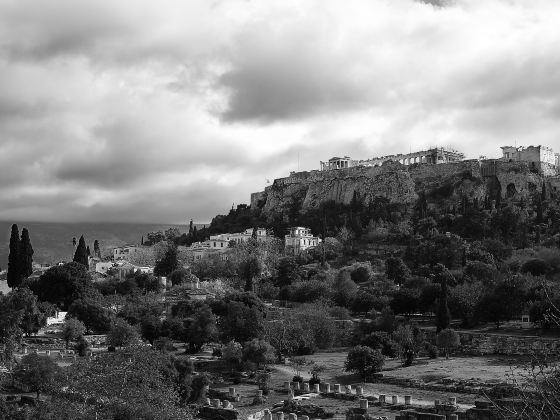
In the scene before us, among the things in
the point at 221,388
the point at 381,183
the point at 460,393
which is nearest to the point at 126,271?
the point at 381,183

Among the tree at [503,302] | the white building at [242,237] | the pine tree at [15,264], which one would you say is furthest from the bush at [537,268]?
the pine tree at [15,264]

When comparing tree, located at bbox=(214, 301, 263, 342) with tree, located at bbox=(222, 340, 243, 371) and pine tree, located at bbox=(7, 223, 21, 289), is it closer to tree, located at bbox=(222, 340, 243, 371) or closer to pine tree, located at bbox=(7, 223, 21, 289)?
tree, located at bbox=(222, 340, 243, 371)

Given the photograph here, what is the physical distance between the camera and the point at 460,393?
36250mm

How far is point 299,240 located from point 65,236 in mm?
56231

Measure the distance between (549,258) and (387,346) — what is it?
2690 cm

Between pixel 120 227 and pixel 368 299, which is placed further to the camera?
pixel 120 227

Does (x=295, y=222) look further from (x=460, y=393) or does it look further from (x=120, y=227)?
(x=460, y=393)

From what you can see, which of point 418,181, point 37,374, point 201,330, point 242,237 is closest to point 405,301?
point 201,330

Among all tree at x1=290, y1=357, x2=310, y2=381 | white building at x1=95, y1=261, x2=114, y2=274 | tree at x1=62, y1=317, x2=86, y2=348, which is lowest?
tree at x1=290, y1=357, x2=310, y2=381

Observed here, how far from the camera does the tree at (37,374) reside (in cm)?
3625

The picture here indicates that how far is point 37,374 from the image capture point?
120ft

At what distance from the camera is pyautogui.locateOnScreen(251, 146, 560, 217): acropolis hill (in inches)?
3930

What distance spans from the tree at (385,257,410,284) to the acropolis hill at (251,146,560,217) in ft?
86.3

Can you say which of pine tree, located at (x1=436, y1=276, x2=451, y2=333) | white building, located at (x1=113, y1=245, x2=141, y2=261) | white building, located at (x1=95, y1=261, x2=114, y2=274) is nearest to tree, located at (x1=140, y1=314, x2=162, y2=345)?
pine tree, located at (x1=436, y1=276, x2=451, y2=333)
